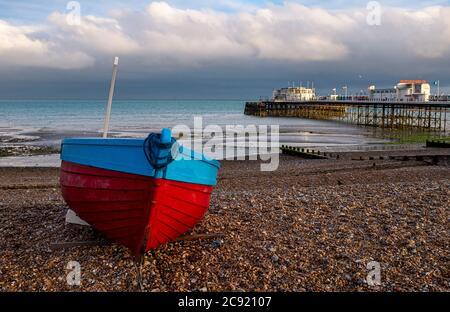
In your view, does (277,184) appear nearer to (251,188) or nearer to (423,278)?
(251,188)

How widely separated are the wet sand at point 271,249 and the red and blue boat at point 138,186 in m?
0.51

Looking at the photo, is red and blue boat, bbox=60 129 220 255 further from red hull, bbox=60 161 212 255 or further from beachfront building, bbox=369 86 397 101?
beachfront building, bbox=369 86 397 101

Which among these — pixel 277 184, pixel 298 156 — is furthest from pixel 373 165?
pixel 277 184

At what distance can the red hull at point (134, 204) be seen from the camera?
6690 mm

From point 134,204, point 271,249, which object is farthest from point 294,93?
point 134,204

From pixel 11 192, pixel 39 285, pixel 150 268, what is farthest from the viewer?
pixel 11 192

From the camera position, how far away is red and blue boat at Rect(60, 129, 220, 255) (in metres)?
6.54

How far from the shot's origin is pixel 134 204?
677 cm

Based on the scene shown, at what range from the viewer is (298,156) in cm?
2781

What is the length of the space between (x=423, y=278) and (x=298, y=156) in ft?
69.9

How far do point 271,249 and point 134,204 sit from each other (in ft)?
8.02

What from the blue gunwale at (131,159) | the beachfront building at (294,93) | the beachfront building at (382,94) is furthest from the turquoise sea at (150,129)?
→ the beachfront building at (294,93)

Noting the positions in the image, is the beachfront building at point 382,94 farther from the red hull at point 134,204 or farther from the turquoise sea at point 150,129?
the red hull at point 134,204
